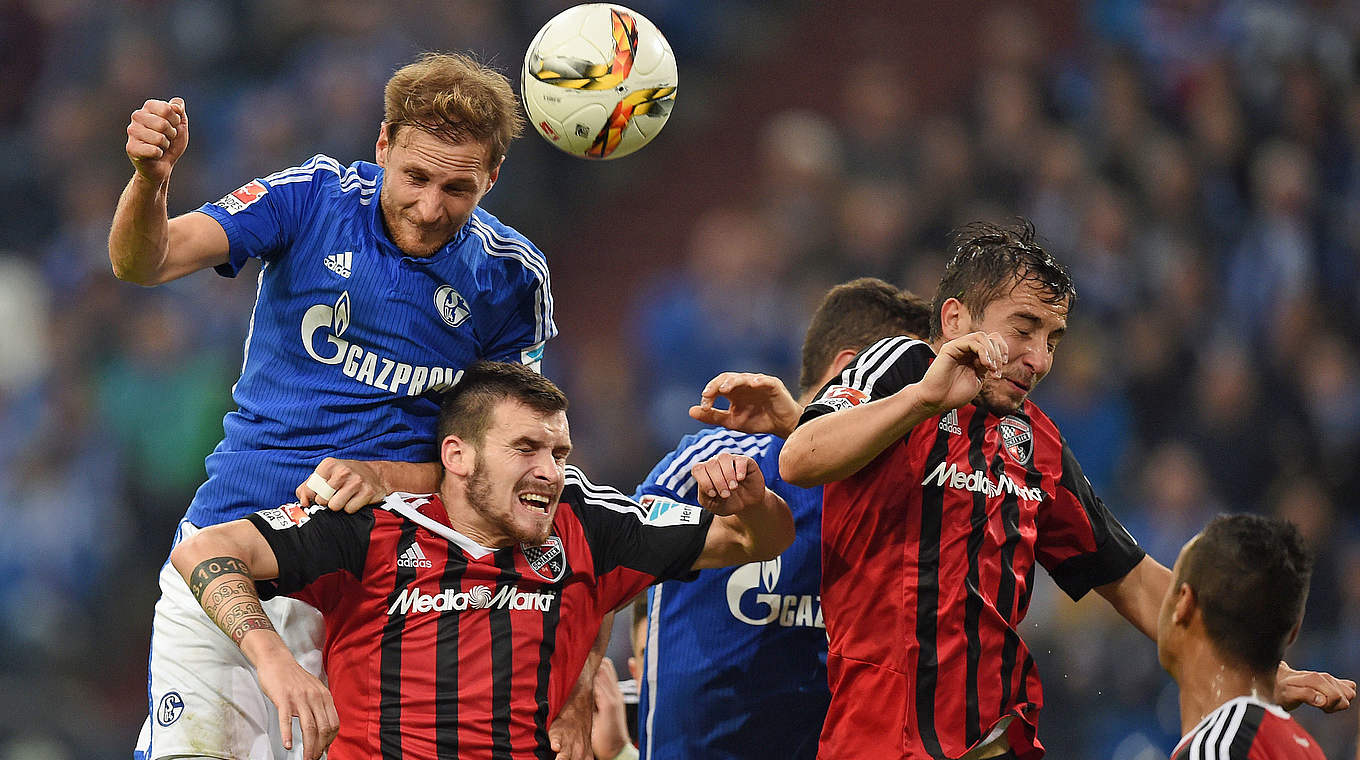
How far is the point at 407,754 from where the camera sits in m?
3.79

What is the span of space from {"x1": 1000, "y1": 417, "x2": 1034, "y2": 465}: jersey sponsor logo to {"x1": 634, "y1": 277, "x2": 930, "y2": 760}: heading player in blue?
0.75 m

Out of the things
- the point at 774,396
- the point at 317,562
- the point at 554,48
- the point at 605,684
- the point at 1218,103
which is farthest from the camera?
the point at 1218,103

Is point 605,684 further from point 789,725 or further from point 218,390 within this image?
point 218,390

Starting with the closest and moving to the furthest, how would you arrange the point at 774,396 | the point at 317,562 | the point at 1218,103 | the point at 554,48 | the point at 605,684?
1. the point at 317,562
2. the point at 774,396
3. the point at 554,48
4. the point at 605,684
5. the point at 1218,103

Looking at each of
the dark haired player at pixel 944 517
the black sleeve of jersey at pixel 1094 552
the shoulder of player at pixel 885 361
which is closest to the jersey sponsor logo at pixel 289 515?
the dark haired player at pixel 944 517

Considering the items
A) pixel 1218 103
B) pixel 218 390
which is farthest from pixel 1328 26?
pixel 218 390

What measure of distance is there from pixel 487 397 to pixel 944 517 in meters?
1.30

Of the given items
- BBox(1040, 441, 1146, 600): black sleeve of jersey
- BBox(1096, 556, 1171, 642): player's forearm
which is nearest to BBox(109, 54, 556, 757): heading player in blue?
BBox(1040, 441, 1146, 600): black sleeve of jersey

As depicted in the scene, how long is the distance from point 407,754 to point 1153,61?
8.02m

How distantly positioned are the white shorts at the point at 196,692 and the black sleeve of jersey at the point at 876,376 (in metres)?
1.57

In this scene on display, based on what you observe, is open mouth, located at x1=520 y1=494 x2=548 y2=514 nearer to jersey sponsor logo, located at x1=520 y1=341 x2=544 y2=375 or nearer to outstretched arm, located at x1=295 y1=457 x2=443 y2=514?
outstretched arm, located at x1=295 y1=457 x2=443 y2=514

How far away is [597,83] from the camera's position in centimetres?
436

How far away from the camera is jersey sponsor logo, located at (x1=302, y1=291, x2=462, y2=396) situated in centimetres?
406

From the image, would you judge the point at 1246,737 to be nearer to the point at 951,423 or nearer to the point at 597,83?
the point at 951,423
